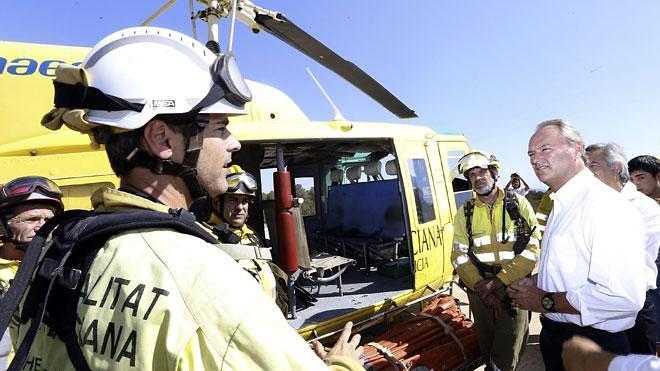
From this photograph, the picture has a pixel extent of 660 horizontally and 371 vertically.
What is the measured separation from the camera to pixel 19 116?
3428mm

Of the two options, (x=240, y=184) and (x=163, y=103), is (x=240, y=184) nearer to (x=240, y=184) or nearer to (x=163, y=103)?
(x=240, y=184)

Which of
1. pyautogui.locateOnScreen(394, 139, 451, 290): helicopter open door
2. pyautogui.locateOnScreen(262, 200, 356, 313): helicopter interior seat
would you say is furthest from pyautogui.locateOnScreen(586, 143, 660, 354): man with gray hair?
pyautogui.locateOnScreen(262, 200, 356, 313): helicopter interior seat

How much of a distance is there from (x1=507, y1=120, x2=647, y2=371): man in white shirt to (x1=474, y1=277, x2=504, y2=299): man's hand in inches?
42.0

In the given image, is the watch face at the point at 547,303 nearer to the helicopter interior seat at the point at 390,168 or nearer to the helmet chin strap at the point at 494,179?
the helmet chin strap at the point at 494,179

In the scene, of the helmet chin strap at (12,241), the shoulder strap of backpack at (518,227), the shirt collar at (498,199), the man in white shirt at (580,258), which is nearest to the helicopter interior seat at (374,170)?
the shirt collar at (498,199)

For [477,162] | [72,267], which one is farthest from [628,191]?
[72,267]

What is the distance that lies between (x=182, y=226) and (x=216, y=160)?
1.09 ft

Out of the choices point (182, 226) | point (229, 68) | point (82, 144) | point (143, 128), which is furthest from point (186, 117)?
point (82, 144)

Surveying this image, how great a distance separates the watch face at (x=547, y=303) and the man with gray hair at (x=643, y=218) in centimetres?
112

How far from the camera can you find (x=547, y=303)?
7.53 feet

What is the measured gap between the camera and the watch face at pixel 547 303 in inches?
89.4

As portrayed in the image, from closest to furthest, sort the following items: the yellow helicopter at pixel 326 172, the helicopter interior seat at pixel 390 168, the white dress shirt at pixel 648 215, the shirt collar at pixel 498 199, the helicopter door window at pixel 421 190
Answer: the white dress shirt at pixel 648 215 → the yellow helicopter at pixel 326 172 → the shirt collar at pixel 498 199 → the helicopter door window at pixel 421 190 → the helicopter interior seat at pixel 390 168

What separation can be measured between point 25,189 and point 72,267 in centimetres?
228

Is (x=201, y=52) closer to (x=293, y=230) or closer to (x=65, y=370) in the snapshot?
(x=65, y=370)
